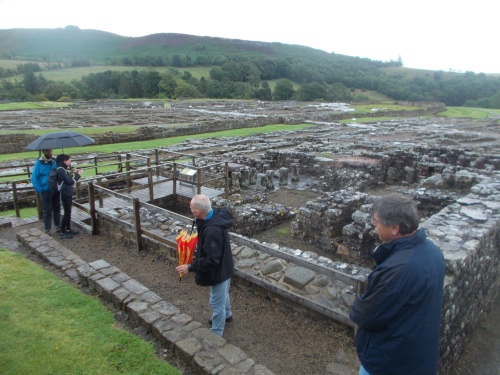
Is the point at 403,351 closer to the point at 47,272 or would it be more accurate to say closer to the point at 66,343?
the point at 66,343

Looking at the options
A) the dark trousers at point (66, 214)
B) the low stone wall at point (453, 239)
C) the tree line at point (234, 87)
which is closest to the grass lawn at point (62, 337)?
the dark trousers at point (66, 214)

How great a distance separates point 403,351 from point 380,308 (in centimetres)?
37

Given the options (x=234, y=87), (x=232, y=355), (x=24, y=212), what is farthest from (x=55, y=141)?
(x=234, y=87)

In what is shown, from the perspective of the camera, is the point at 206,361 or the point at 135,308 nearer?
the point at 206,361

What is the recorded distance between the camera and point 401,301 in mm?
2365

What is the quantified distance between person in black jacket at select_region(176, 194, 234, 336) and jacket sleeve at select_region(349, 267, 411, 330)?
1722 mm

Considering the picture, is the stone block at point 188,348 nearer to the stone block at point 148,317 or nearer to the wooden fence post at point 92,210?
the stone block at point 148,317

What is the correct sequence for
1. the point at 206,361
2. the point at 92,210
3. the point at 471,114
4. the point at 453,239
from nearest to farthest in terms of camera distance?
the point at 206,361
the point at 453,239
the point at 92,210
the point at 471,114

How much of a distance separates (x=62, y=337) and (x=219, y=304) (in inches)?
74.9

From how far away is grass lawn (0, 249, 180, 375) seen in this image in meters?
3.72

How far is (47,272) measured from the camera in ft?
19.1

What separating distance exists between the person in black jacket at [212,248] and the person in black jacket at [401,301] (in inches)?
66.4

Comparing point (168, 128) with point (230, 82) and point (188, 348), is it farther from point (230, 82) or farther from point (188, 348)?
point (230, 82)

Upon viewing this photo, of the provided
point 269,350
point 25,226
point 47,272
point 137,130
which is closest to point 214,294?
point 269,350
